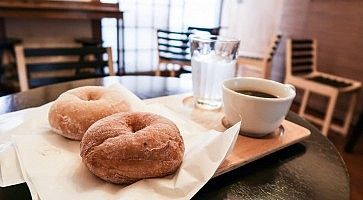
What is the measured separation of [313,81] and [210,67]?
1.64 m

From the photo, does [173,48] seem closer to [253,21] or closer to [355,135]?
[253,21]

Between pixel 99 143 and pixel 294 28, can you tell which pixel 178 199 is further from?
pixel 294 28

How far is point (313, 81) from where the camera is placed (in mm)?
2152

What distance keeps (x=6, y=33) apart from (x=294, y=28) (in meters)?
2.97

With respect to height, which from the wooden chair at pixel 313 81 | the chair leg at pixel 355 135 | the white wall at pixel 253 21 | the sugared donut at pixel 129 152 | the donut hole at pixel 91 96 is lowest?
the chair leg at pixel 355 135

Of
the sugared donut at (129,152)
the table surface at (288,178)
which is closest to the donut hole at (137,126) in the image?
the sugared donut at (129,152)

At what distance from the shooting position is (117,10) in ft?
8.41

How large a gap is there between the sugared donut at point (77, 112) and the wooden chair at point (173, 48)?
6.96ft

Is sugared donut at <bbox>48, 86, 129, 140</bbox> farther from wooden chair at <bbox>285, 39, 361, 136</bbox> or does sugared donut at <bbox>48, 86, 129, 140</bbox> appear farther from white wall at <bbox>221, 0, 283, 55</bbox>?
white wall at <bbox>221, 0, 283, 55</bbox>

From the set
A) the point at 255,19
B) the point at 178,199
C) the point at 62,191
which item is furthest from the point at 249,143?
the point at 255,19

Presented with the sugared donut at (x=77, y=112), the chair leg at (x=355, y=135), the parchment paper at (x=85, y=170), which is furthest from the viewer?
the chair leg at (x=355, y=135)

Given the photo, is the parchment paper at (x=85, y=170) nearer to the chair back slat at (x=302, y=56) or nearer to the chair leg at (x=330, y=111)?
Result: the chair leg at (x=330, y=111)

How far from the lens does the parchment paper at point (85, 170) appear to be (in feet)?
1.36

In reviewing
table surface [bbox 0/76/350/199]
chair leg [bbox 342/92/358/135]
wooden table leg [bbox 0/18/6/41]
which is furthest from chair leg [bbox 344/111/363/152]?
wooden table leg [bbox 0/18/6/41]
